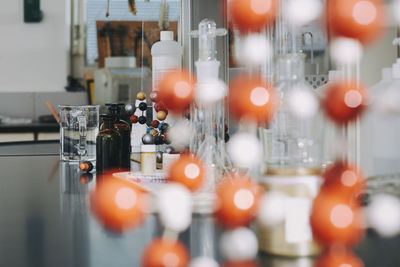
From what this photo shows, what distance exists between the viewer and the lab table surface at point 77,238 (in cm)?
50

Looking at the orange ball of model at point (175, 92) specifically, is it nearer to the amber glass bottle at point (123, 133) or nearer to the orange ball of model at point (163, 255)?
the orange ball of model at point (163, 255)

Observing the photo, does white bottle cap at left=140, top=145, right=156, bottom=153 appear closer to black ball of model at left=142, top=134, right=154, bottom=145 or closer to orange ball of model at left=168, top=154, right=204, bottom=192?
black ball of model at left=142, top=134, right=154, bottom=145

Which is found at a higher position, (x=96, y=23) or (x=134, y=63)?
(x=96, y=23)

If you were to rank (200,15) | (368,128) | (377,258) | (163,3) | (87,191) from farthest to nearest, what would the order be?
1. (163,3)
2. (200,15)
3. (87,191)
4. (368,128)
5. (377,258)

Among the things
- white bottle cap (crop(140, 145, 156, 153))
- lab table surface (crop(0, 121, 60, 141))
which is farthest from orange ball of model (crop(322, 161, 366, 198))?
lab table surface (crop(0, 121, 60, 141))

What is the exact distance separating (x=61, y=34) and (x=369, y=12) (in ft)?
18.5

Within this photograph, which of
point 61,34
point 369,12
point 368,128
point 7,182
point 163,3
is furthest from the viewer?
point 61,34

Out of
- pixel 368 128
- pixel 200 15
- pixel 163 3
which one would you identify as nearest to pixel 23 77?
pixel 163 3

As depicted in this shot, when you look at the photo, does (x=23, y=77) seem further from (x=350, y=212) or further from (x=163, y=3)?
(x=350, y=212)

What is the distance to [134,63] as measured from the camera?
563 centimetres

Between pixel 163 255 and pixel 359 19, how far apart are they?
0.17 metres

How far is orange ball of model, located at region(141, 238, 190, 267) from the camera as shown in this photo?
1.05 ft

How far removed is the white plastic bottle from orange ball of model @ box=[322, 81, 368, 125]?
1.07 m

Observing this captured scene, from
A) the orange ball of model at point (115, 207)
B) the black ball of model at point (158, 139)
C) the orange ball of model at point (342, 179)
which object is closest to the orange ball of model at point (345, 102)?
the orange ball of model at point (342, 179)
